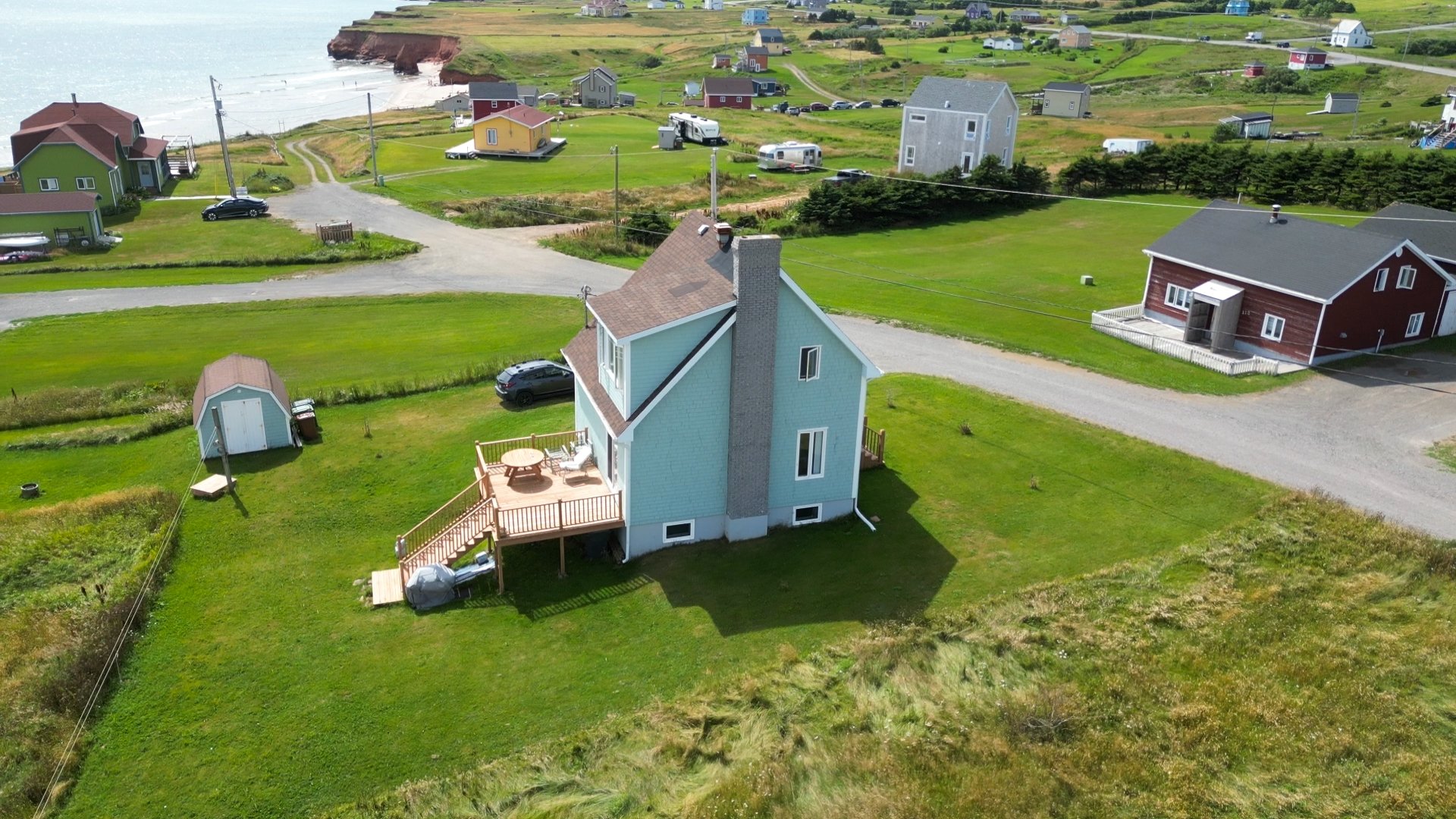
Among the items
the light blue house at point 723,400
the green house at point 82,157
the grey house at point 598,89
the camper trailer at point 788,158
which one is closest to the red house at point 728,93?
the grey house at point 598,89

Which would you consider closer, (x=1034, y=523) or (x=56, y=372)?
(x=1034, y=523)

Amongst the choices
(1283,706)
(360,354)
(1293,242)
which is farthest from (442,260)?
(1283,706)

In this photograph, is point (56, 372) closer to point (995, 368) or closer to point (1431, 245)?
point (995, 368)

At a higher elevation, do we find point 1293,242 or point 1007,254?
point 1293,242

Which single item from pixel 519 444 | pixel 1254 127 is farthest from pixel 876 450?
pixel 1254 127

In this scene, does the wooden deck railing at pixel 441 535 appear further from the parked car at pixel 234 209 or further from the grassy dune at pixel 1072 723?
the parked car at pixel 234 209

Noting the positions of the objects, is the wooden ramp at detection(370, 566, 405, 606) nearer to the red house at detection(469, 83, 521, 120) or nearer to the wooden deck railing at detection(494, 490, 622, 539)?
the wooden deck railing at detection(494, 490, 622, 539)

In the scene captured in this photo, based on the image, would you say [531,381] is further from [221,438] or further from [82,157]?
[82,157]
